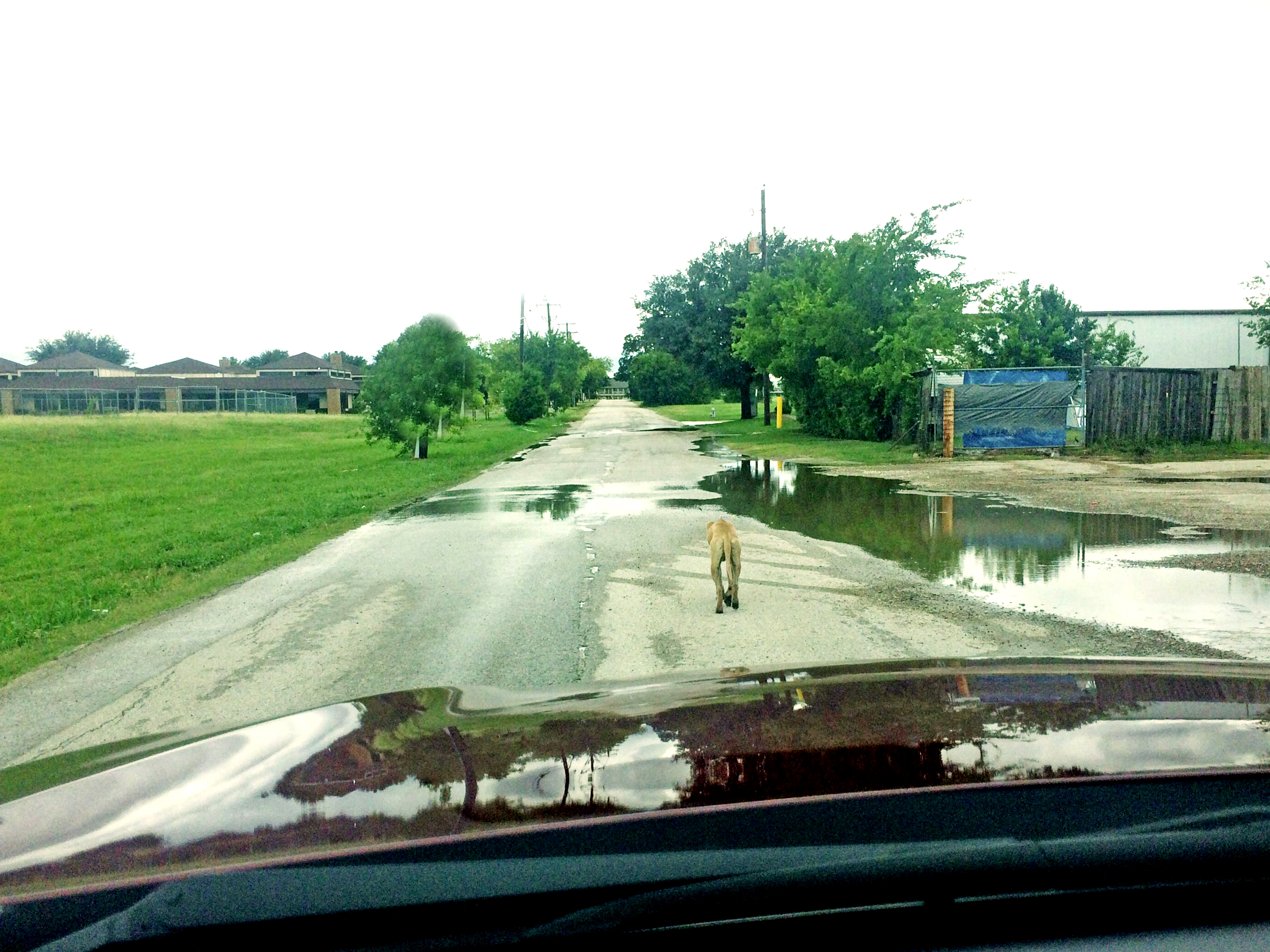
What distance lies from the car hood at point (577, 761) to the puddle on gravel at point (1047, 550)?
529 cm

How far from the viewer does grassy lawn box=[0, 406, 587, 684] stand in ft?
34.7

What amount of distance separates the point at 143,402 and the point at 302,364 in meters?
47.7

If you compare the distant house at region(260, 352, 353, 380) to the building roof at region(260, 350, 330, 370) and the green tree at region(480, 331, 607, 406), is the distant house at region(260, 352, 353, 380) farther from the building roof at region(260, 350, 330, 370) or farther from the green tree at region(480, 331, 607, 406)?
the green tree at region(480, 331, 607, 406)

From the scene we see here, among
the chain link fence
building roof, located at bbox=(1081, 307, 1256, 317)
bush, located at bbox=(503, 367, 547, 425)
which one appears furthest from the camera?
the chain link fence

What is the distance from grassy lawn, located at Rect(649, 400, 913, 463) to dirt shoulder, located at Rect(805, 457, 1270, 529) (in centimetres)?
211

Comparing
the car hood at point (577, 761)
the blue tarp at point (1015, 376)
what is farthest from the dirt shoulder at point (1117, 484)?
the car hood at point (577, 761)

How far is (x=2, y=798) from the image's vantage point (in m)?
2.37

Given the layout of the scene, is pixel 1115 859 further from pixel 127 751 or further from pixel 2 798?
pixel 127 751

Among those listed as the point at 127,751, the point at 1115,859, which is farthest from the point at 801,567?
the point at 1115,859

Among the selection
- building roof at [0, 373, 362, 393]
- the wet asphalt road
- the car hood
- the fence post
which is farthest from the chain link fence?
the car hood

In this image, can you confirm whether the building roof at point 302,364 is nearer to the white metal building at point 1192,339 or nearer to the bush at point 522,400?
the bush at point 522,400

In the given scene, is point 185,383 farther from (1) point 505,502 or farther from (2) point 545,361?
(1) point 505,502

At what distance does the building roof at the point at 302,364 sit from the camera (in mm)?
118688

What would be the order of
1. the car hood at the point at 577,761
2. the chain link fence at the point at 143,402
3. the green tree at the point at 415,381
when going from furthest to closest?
1. the chain link fence at the point at 143,402
2. the green tree at the point at 415,381
3. the car hood at the point at 577,761
